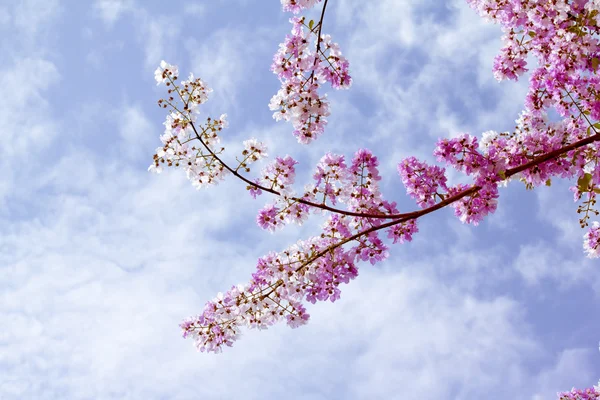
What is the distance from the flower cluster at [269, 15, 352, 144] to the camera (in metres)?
7.14

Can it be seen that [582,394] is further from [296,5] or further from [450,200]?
[296,5]

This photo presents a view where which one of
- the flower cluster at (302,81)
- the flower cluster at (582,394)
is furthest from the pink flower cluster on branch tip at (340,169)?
the flower cluster at (582,394)

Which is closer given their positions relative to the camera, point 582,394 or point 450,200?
point 450,200

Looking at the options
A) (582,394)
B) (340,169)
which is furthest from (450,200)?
(582,394)

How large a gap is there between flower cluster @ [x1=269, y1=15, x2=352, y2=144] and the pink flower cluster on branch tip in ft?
0.04

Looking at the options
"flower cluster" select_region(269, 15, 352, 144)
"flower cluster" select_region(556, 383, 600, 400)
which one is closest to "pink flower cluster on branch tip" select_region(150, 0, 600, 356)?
"flower cluster" select_region(269, 15, 352, 144)

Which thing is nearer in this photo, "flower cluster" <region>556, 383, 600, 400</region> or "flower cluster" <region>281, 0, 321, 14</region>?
"flower cluster" <region>281, 0, 321, 14</region>

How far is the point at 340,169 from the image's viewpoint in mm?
7316

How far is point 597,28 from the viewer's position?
7.73 meters

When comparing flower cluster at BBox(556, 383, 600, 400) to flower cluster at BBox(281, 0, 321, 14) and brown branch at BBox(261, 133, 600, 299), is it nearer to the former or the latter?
brown branch at BBox(261, 133, 600, 299)

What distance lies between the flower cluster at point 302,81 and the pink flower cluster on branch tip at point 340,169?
13 millimetres

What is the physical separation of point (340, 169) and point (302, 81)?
4.06 feet

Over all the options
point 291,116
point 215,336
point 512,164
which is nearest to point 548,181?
point 512,164

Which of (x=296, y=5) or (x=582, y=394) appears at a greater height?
(x=296, y=5)
